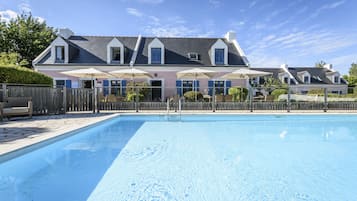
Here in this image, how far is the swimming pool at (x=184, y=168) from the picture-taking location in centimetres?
311

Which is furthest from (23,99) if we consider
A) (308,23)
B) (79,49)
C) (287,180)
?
(308,23)

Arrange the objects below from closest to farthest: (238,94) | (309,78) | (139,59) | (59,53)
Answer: (238,94)
(59,53)
(139,59)
(309,78)

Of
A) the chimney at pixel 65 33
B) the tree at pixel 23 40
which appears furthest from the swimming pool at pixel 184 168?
the tree at pixel 23 40

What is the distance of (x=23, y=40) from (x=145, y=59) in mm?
16223

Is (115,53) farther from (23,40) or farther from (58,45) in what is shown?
(23,40)

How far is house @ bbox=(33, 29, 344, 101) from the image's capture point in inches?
706

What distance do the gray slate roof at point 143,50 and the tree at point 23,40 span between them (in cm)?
843

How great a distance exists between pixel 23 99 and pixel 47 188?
6943 mm

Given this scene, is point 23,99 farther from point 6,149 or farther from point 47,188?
point 47,188

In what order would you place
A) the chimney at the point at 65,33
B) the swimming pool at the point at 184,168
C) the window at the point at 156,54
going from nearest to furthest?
the swimming pool at the point at 184,168 → the window at the point at 156,54 → the chimney at the point at 65,33

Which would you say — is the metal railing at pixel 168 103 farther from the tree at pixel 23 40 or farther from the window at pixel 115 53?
the tree at pixel 23 40

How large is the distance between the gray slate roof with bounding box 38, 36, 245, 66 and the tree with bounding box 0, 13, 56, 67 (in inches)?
332

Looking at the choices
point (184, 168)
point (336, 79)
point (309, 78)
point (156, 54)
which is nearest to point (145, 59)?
point (156, 54)

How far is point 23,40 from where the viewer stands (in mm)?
25000
